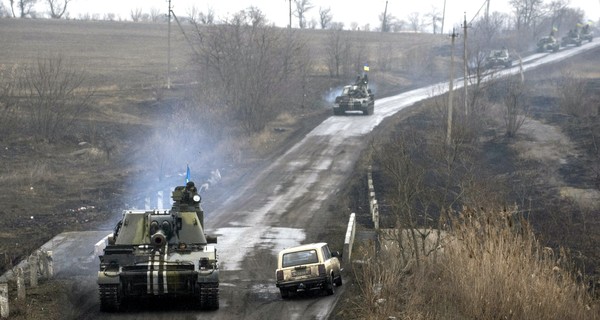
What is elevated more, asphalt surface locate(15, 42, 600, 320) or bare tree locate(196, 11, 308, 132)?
bare tree locate(196, 11, 308, 132)

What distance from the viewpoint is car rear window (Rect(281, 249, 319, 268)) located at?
62.5 ft

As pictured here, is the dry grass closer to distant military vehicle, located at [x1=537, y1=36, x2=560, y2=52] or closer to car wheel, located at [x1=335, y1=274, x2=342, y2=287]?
car wheel, located at [x1=335, y1=274, x2=342, y2=287]

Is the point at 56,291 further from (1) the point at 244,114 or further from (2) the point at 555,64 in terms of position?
(2) the point at 555,64

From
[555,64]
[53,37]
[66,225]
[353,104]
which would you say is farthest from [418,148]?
[53,37]

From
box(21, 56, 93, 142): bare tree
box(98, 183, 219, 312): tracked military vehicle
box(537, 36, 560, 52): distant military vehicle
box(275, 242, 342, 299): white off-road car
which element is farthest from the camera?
Answer: box(537, 36, 560, 52): distant military vehicle

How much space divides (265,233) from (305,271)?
25.1ft

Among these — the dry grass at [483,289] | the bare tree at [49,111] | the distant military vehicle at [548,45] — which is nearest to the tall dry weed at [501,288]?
the dry grass at [483,289]

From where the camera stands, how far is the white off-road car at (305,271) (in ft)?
61.3

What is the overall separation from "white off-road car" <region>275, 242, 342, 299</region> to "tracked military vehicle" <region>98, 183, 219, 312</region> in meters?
1.93

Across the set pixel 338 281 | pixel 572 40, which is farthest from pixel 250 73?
pixel 572 40

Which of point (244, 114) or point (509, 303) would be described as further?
point (244, 114)

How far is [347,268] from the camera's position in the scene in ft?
71.1

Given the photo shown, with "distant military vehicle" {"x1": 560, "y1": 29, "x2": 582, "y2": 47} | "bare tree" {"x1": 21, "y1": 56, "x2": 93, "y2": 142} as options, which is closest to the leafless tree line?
"bare tree" {"x1": 21, "y1": 56, "x2": 93, "y2": 142}

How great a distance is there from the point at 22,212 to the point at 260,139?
53.2ft
